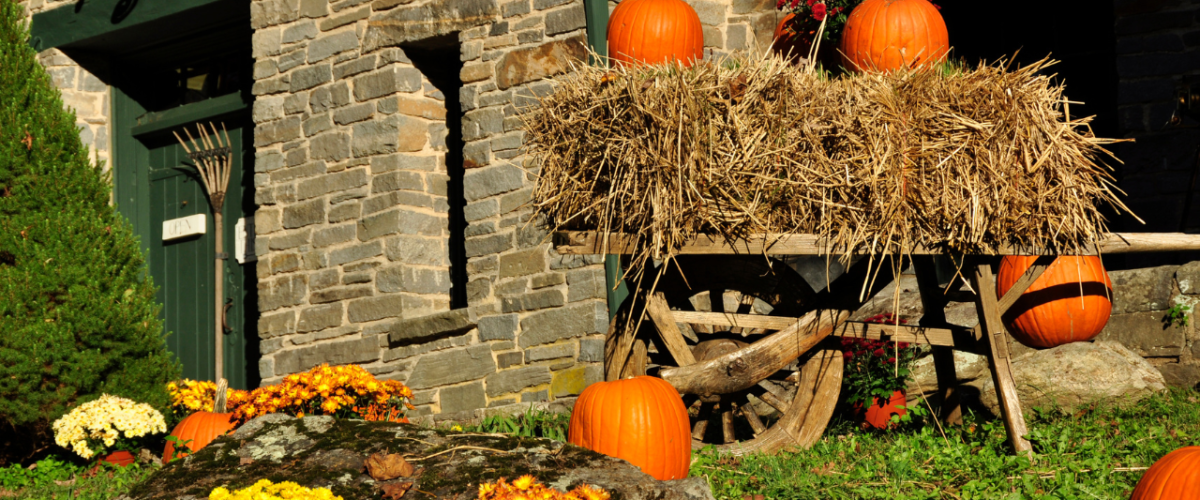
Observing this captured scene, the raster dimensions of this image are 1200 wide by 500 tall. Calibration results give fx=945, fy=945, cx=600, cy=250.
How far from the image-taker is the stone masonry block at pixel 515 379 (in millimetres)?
6105

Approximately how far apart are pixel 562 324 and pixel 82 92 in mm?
5877

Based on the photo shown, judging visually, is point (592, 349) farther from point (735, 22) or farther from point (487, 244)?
point (735, 22)

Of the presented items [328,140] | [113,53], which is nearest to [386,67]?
[328,140]

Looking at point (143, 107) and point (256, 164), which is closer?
point (256, 164)

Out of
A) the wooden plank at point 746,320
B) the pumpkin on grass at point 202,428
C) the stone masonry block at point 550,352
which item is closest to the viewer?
the wooden plank at point 746,320

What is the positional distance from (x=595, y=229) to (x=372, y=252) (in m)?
3.18

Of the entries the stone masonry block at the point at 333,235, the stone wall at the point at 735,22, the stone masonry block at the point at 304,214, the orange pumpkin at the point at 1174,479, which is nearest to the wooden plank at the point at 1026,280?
the orange pumpkin at the point at 1174,479

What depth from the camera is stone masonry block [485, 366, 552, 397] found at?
6105 mm

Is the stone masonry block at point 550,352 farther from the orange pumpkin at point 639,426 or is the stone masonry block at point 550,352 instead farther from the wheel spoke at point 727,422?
the orange pumpkin at point 639,426

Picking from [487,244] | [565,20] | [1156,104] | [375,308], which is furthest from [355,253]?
[1156,104]

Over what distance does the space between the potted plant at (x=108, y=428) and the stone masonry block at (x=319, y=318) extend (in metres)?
1.35

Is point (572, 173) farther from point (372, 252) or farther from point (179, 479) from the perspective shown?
point (372, 252)

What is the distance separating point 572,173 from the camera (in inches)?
161

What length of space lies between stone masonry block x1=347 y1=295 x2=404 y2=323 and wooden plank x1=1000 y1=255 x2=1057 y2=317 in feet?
13.4
